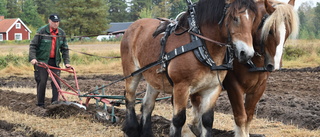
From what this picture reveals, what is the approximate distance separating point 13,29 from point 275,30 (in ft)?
195

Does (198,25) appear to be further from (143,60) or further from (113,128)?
(113,128)

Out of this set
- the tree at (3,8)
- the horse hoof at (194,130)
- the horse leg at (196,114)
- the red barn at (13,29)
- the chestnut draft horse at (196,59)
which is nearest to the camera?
the chestnut draft horse at (196,59)

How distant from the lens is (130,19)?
235 ft

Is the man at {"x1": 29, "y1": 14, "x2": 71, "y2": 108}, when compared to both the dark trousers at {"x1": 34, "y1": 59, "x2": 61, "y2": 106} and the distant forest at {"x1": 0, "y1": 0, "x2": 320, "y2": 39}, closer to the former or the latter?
the dark trousers at {"x1": 34, "y1": 59, "x2": 61, "y2": 106}

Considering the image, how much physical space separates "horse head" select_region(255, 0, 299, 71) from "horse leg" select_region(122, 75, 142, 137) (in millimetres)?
2043

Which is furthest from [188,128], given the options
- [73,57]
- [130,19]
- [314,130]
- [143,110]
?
[130,19]

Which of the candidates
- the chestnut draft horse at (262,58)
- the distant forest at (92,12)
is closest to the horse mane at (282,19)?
the chestnut draft horse at (262,58)

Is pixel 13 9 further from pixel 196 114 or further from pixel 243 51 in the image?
pixel 243 51

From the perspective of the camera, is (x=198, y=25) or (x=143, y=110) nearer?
(x=198, y=25)

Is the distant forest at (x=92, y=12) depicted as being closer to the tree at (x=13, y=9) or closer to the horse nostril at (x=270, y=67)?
the tree at (x=13, y=9)

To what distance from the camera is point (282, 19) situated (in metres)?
5.57

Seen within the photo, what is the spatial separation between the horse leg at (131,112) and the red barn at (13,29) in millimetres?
55025

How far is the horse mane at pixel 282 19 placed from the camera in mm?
5508

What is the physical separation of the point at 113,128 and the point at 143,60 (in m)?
1.56
